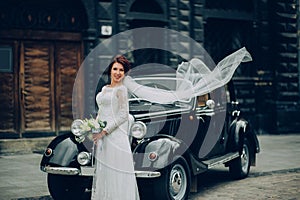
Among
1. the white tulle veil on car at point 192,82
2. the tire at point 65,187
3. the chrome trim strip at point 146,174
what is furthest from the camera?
the white tulle veil on car at point 192,82

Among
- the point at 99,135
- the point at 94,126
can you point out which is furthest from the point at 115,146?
the point at 94,126

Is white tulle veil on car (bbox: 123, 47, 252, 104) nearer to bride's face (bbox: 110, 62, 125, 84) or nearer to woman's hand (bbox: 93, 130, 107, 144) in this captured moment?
bride's face (bbox: 110, 62, 125, 84)

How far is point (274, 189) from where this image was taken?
846cm

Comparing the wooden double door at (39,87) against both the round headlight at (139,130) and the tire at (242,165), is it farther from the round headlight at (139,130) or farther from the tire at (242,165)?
the round headlight at (139,130)

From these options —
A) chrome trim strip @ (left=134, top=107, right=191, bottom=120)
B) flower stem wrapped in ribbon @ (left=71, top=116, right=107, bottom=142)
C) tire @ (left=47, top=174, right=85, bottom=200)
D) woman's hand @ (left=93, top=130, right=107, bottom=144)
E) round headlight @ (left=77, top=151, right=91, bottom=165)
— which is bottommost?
tire @ (left=47, top=174, right=85, bottom=200)

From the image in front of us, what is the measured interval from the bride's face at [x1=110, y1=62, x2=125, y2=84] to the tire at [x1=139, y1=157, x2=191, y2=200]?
1.31 meters

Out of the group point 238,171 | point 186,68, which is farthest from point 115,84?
point 238,171

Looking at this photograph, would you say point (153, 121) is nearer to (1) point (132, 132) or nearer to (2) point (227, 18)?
(1) point (132, 132)

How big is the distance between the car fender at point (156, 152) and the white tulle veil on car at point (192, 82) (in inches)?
30.1

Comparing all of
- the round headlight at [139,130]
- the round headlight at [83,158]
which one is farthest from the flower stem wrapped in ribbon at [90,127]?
the round headlight at [139,130]

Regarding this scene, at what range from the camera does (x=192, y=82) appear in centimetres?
845

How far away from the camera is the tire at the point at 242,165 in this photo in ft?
31.1

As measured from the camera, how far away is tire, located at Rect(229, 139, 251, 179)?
9492 mm

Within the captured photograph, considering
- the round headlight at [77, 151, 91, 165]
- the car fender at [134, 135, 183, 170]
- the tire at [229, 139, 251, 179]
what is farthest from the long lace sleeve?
the tire at [229, 139, 251, 179]
